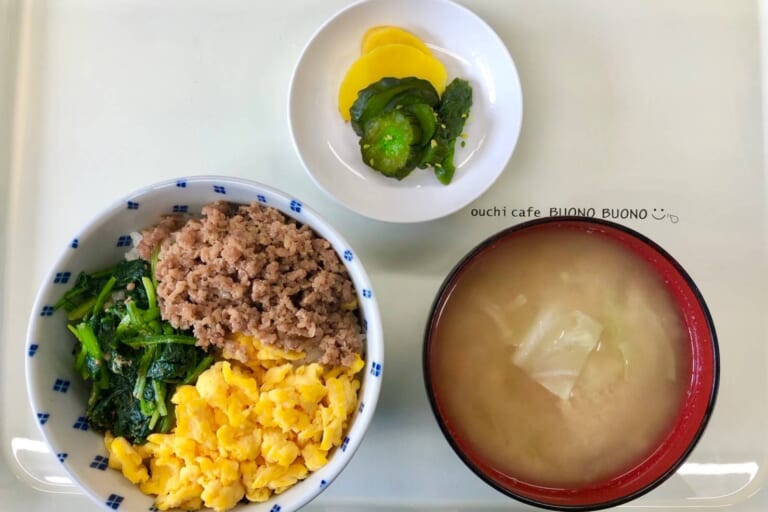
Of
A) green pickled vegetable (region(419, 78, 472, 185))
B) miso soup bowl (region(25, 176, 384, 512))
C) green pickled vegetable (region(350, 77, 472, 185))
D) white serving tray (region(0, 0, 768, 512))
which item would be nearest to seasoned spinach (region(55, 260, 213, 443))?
miso soup bowl (region(25, 176, 384, 512))

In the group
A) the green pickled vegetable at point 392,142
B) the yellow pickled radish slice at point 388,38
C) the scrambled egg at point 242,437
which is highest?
the yellow pickled radish slice at point 388,38

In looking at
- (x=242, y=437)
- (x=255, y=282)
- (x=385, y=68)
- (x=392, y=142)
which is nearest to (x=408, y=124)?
(x=392, y=142)

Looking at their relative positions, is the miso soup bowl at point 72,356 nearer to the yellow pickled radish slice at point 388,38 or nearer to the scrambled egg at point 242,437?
the scrambled egg at point 242,437

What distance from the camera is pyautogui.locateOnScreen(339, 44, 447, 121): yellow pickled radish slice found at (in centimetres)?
152

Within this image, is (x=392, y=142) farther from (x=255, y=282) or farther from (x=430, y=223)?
(x=255, y=282)

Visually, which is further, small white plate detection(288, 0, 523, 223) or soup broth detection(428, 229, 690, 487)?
small white plate detection(288, 0, 523, 223)

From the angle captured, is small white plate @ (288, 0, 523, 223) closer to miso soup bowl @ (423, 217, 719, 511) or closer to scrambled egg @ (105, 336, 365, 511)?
miso soup bowl @ (423, 217, 719, 511)

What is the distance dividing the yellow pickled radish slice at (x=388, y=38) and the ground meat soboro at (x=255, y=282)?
1.76ft

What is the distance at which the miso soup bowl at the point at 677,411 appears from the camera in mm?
1254

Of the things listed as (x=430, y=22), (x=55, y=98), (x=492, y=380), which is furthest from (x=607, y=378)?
(x=55, y=98)

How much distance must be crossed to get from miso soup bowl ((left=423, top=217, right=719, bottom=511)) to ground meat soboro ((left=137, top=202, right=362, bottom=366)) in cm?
22

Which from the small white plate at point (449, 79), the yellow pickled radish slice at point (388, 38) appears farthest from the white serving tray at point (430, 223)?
the yellow pickled radish slice at point (388, 38)

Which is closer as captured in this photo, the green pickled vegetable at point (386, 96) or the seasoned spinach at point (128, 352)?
the seasoned spinach at point (128, 352)

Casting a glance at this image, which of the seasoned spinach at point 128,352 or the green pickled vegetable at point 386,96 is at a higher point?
the green pickled vegetable at point 386,96
